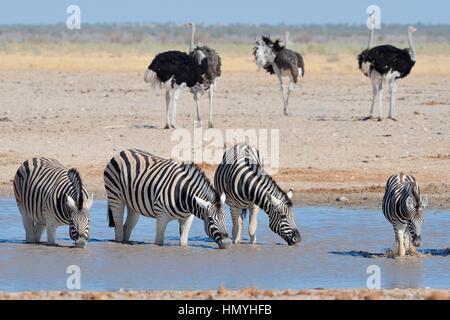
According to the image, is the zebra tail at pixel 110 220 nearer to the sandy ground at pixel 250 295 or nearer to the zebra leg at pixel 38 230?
the zebra leg at pixel 38 230

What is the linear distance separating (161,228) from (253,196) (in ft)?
3.12

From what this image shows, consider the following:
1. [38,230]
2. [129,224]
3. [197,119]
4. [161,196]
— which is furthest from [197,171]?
[197,119]

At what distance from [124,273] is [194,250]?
1.32 meters

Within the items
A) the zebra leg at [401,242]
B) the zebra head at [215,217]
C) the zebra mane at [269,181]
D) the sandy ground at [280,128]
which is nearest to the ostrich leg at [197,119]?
the sandy ground at [280,128]

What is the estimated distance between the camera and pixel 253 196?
1295cm

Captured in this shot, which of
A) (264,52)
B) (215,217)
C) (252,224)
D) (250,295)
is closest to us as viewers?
(250,295)

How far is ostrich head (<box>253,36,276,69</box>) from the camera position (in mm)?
25969

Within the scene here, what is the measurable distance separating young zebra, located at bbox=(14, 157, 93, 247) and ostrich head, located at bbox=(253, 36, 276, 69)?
1299cm

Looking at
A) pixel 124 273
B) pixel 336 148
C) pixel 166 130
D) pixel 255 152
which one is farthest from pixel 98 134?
pixel 124 273

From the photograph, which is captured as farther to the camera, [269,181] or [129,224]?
[129,224]

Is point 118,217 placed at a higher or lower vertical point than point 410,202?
lower

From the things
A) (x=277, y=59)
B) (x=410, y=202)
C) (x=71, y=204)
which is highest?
(x=277, y=59)

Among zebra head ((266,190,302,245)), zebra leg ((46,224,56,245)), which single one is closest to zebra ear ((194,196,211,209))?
zebra head ((266,190,302,245))

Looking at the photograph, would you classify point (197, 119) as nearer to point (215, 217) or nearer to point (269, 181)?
point (269, 181)
